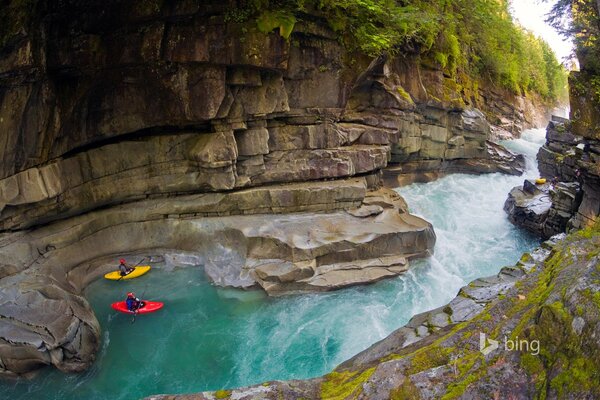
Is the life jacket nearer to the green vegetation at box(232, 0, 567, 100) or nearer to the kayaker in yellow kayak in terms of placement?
the kayaker in yellow kayak

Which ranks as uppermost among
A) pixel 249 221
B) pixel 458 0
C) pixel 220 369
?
pixel 458 0

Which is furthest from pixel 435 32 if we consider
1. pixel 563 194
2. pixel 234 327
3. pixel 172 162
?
pixel 234 327

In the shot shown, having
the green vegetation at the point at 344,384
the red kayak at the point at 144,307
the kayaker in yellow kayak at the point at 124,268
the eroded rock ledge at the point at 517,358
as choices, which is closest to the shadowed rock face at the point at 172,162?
the kayaker in yellow kayak at the point at 124,268

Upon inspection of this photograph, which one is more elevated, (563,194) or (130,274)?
(563,194)

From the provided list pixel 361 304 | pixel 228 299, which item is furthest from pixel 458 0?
pixel 228 299

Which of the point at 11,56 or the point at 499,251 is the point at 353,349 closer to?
the point at 499,251

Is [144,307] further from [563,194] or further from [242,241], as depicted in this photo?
[563,194]
